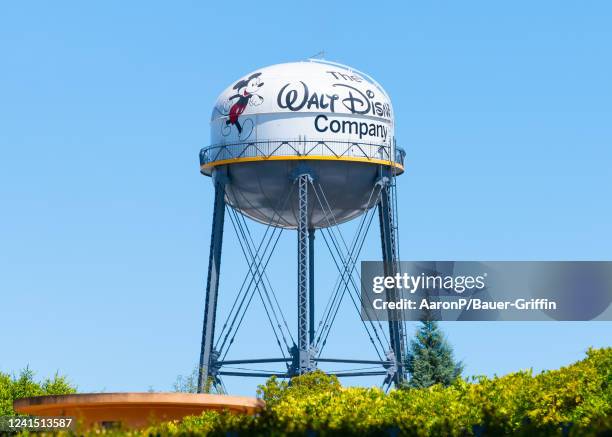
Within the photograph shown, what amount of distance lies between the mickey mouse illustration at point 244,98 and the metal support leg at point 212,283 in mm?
2249

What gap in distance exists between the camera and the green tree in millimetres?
66875

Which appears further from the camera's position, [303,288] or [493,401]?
[303,288]

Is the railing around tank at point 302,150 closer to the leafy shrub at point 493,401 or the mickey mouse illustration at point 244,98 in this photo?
the mickey mouse illustration at point 244,98

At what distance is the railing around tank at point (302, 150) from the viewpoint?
6200 cm

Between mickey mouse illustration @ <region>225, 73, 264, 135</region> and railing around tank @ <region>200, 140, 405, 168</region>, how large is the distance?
99 cm

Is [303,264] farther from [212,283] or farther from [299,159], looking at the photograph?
[212,283]

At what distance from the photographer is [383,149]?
64.1 metres

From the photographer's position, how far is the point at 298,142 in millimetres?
62125

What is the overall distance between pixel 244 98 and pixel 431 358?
1495cm

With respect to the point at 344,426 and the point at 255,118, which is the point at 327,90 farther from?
the point at 344,426

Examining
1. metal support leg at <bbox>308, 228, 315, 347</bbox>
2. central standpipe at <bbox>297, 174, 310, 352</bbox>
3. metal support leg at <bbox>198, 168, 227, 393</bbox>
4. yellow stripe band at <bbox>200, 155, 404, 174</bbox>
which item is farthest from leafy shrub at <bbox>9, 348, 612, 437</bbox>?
metal support leg at <bbox>308, 228, 315, 347</bbox>

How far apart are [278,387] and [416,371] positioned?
8118 millimetres

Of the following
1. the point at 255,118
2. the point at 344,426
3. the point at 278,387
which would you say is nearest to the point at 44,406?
the point at 278,387

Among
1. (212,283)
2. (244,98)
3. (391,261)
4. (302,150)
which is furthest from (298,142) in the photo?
(212,283)
